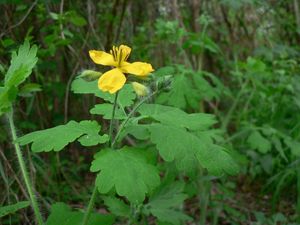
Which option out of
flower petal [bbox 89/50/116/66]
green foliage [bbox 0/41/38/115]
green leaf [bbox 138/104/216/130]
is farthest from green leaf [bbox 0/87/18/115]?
green leaf [bbox 138/104/216/130]

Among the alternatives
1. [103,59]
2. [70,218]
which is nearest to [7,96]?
[103,59]

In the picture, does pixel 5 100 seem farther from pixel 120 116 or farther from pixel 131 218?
pixel 131 218

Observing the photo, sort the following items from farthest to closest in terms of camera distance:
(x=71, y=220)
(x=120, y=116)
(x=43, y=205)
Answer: (x=43, y=205) < (x=71, y=220) < (x=120, y=116)

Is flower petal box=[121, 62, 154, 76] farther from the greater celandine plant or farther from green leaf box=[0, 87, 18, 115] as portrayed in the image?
green leaf box=[0, 87, 18, 115]

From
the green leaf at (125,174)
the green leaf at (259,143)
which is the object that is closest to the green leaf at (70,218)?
the green leaf at (125,174)

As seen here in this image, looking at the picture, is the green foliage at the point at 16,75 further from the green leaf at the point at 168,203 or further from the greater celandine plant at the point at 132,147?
the green leaf at the point at 168,203

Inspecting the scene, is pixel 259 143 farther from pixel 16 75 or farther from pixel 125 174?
pixel 16 75

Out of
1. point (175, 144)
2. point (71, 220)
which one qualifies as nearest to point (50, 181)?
point (71, 220)
